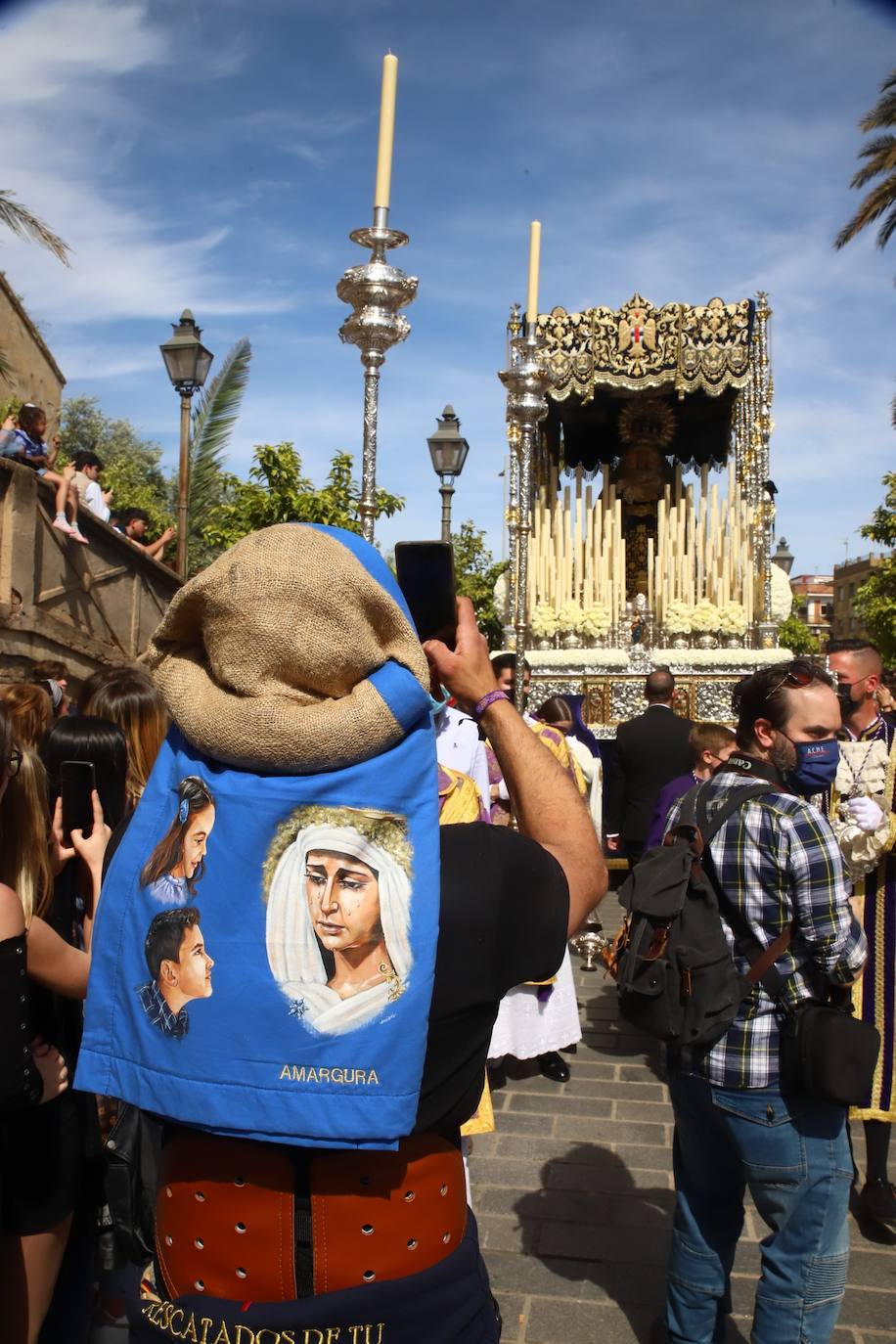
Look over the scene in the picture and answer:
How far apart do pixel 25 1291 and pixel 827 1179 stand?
6.39ft

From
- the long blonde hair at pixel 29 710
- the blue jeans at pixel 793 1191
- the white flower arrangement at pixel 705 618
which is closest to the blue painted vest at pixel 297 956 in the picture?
the blue jeans at pixel 793 1191

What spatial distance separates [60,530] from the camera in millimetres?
10250

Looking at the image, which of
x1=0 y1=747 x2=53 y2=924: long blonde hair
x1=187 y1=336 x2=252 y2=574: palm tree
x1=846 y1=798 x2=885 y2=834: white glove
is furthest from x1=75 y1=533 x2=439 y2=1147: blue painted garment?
x1=187 y1=336 x2=252 y2=574: palm tree

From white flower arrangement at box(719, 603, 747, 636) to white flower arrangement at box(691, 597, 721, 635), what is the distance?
61 millimetres

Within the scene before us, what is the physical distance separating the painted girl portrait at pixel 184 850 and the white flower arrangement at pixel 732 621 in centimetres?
1283

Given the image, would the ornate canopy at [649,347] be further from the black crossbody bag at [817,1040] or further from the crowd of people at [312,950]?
the crowd of people at [312,950]

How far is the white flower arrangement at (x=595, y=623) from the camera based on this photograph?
45.8 ft

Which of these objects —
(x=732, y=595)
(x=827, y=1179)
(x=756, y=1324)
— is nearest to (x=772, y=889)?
(x=827, y=1179)

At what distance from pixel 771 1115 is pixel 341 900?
1778mm

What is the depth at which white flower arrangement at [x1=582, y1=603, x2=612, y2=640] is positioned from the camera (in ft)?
45.8

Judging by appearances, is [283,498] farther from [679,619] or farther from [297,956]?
[297,956]

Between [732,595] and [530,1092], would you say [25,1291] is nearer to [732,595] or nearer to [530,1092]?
[530,1092]

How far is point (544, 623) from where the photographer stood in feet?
46.2

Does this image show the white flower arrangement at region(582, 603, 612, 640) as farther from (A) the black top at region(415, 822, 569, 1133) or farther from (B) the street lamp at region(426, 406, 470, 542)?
(A) the black top at region(415, 822, 569, 1133)
